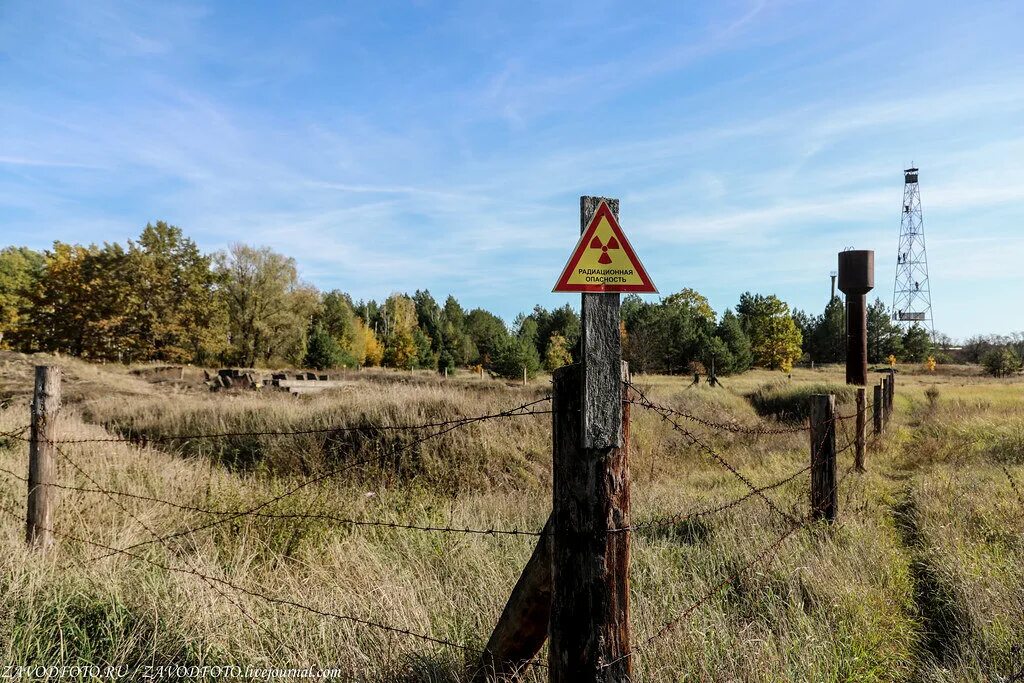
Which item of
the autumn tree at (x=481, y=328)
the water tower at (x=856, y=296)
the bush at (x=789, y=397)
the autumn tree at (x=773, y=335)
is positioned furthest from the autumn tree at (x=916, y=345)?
the water tower at (x=856, y=296)

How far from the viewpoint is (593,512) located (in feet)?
8.11

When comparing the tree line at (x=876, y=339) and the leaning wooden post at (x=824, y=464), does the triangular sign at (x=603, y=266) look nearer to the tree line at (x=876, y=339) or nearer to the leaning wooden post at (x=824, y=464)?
the leaning wooden post at (x=824, y=464)

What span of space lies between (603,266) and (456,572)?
99.4 inches

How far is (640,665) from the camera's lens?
10.1 feet

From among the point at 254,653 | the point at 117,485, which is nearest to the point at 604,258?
the point at 254,653

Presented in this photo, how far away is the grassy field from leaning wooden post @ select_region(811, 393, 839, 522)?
8.3 inches

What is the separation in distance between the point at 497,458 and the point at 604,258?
646cm

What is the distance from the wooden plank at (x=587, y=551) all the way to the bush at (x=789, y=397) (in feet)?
56.7

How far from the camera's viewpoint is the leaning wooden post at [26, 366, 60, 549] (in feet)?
14.8

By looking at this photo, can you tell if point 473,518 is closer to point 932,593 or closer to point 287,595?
point 287,595

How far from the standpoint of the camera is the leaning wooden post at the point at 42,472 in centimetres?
451

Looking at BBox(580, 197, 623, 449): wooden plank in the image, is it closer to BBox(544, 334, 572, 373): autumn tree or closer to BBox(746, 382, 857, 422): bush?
BBox(746, 382, 857, 422): bush

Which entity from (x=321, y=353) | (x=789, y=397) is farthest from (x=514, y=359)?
(x=789, y=397)

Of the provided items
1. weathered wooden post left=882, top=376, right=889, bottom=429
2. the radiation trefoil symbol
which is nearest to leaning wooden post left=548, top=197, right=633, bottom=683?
the radiation trefoil symbol
